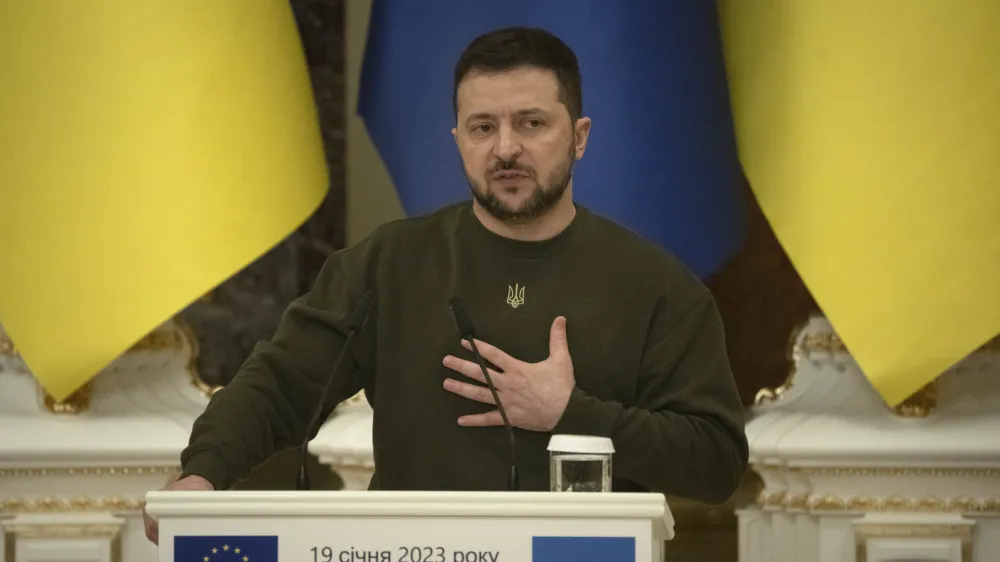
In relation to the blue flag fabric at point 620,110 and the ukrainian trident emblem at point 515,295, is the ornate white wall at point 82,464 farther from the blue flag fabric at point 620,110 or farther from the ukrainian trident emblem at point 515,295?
the ukrainian trident emblem at point 515,295

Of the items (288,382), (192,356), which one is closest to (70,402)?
(192,356)

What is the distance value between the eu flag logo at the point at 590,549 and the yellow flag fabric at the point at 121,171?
158cm

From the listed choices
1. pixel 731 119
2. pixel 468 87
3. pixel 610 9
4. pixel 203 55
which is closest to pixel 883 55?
pixel 731 119

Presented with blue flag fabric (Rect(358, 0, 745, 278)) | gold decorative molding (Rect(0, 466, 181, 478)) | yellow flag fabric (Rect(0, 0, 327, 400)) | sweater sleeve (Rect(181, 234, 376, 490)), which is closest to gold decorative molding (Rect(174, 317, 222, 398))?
gold decorative molding (Rect(0, 466, 181, 478))

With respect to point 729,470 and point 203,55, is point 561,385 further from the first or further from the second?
point 203,55

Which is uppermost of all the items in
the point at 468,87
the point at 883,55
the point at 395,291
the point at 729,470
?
the point at 883,55

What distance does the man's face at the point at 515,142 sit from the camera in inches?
87.0

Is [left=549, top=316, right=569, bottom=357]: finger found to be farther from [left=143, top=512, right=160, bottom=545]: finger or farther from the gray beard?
[left=143, top=512, right=160, bottom=545]: finger

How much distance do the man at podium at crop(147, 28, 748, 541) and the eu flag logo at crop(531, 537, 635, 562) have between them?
0.54 meters

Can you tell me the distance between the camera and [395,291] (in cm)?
226

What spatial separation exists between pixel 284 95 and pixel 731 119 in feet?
3.43

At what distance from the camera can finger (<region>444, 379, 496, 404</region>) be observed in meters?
2.13

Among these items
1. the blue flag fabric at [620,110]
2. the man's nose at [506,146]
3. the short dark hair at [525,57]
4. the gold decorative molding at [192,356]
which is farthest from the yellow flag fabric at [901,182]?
the gold decorative molding at [192,356]

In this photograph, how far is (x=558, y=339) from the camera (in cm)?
212
